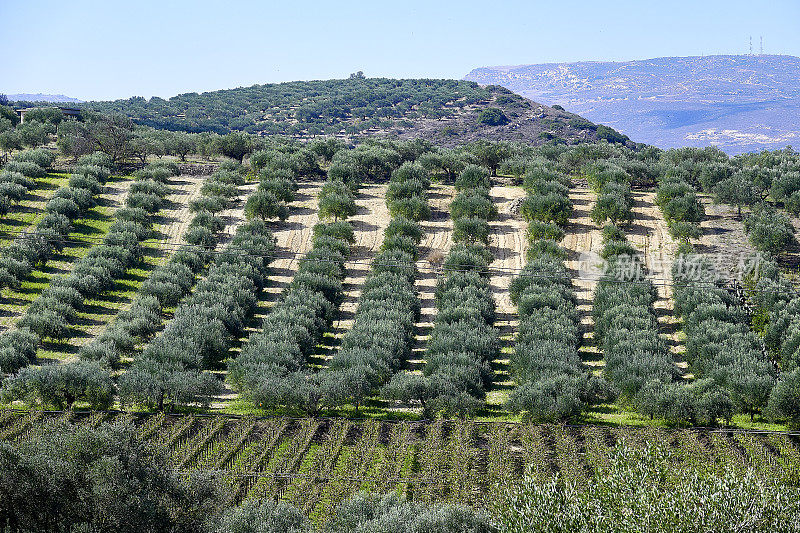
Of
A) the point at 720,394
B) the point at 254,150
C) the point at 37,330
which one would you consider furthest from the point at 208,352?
the point at 254,150

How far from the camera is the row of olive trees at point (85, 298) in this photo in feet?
98.4

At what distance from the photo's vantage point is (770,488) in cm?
1594

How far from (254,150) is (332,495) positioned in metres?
62.2

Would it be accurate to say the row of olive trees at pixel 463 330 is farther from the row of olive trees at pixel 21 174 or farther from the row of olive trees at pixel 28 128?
the row of olive trees at pixel 28 128

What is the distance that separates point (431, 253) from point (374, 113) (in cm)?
9667

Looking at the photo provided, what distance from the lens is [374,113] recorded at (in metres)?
144

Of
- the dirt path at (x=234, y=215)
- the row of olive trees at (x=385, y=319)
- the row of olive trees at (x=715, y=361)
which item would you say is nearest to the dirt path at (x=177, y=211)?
the dirt path at (x=234, y=215)

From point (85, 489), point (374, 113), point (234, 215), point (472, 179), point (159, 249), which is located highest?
point (374, 113)

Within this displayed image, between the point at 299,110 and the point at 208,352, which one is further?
the point at 299,110

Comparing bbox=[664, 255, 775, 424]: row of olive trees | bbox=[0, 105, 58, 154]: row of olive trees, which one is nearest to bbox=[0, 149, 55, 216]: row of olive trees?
bbox=[0, 105, 58, 154]: row of olive trees

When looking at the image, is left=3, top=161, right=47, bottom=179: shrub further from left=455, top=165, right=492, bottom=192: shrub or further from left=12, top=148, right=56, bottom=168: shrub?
left=455, top=165, right=492, bottom=192: shrub

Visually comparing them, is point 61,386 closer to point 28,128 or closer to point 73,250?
point 73,250

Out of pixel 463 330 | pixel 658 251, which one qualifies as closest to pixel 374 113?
pixel 658 251

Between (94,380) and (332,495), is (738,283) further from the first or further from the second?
(94,380)
